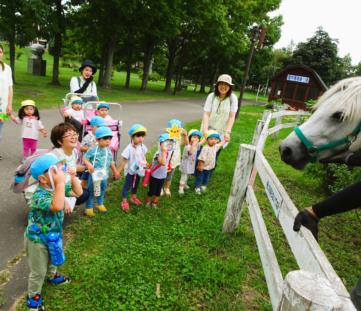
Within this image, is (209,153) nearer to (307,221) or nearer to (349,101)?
(349,101)

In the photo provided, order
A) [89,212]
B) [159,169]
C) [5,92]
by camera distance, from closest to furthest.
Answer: [89,212] → [159,169] → [5,92]

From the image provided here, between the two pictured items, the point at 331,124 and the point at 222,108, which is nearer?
the point at 331,124

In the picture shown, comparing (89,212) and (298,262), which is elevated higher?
(298,262)

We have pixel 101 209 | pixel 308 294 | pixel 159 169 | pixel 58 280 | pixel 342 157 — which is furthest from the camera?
pixel 159 169

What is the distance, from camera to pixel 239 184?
11.5 feet

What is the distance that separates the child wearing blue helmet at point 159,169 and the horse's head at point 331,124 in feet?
7.10

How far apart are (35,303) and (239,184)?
8.39 feet

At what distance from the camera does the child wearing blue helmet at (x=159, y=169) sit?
4141 millimetres

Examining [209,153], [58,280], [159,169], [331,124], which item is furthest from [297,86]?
[58,280]

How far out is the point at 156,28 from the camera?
19703mm

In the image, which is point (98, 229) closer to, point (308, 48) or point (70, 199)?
point (70, 199)

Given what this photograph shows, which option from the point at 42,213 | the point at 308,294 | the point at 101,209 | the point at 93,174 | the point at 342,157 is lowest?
the point at 101,209

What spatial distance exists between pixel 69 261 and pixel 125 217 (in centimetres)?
110

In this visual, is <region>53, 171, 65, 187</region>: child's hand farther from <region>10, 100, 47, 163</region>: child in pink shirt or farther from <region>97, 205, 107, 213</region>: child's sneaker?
<region>10, 100, 47, 163</region>: child in pink shirt
